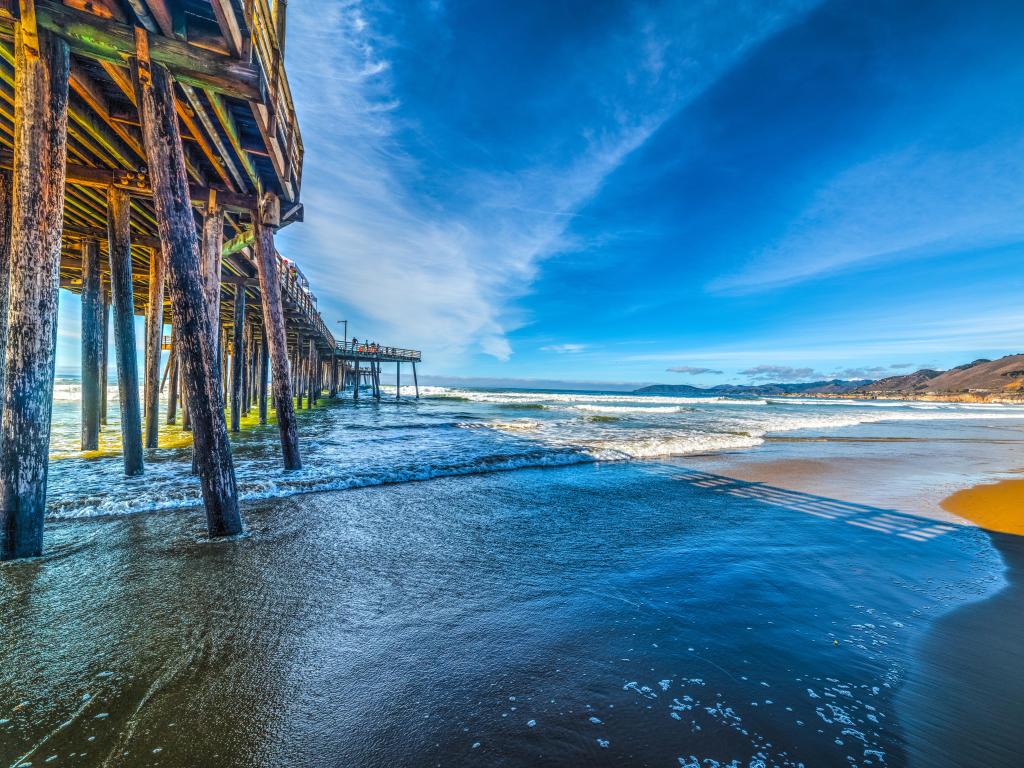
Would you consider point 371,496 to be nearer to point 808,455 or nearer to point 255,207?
point 255,207

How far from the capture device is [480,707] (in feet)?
7.28

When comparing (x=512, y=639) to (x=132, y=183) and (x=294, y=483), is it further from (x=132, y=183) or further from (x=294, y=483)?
(x=132, y=183)

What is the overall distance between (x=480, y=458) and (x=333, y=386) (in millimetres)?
33156

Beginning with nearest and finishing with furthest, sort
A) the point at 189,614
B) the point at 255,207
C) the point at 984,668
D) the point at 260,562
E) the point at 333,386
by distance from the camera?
the point at 984,668 < the point at 189,614 < the point at 260,562 < the point at 255,207 < the point at 333,386

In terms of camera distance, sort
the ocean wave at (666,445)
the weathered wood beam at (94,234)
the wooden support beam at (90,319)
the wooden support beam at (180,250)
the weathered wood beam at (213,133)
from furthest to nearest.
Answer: the ocean wave at (666,445)
the weathered wood beam at (94,234)
the wooden support beam at (90,319)
the weathered wood beam at (213,133)
the wooden support beam at (180,250)

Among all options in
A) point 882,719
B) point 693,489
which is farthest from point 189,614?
point 693,489

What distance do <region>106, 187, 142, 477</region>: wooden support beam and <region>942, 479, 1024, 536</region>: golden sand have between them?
13.1 m

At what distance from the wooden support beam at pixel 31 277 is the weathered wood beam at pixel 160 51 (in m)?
0.16

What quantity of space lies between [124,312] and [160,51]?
4464mm

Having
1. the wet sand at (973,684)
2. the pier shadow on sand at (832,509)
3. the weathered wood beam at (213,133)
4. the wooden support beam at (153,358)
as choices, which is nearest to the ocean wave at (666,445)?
the pier shadow on sand at (832,509)

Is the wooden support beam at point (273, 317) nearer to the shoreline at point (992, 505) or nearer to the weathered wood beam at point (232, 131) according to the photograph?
the weathered wood beam at point (232, 131)

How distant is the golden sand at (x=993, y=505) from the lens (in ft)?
19.1

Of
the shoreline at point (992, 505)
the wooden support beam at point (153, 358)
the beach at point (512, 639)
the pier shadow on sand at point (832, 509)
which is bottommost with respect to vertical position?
the shoreline at point (992, 505)

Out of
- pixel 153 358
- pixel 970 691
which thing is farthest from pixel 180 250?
pixel 153 358
